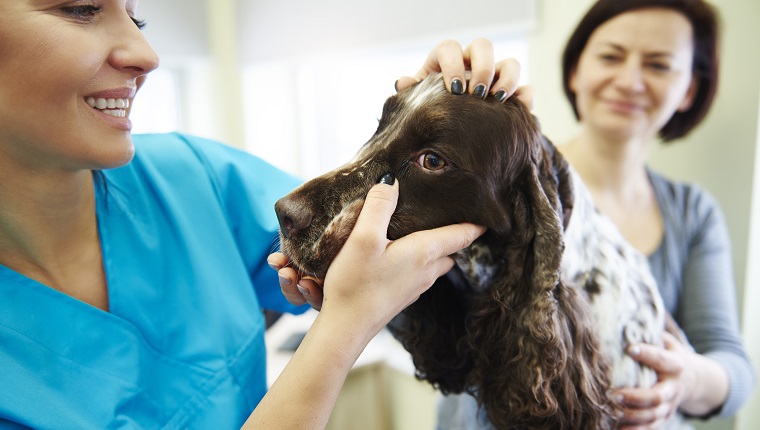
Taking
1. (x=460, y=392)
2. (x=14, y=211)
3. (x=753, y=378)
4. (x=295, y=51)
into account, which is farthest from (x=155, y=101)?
(x=753, y=378)

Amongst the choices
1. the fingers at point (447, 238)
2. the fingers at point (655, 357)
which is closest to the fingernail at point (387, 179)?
the fingers at point (447, 238)

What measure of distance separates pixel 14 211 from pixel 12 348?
238 millimetres

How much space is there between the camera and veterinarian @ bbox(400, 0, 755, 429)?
1.50 m

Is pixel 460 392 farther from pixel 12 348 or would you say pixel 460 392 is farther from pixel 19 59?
pixel 19 59

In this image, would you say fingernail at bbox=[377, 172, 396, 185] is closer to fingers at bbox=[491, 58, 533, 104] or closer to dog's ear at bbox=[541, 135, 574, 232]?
fingers at bbox=[491, 58, 533, 104]

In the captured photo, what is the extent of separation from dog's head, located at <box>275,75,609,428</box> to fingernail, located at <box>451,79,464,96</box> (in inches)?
0.4

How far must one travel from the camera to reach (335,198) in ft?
3.03

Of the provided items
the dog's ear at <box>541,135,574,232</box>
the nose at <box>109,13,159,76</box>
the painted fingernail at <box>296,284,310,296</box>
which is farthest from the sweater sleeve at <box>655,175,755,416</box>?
the nose at <box>109,13,159,76</box>

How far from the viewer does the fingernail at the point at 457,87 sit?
94 centimetres

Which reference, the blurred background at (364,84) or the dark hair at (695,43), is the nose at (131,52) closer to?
the dark hair at (695,43)

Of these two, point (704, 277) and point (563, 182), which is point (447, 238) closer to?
point (563, 182)

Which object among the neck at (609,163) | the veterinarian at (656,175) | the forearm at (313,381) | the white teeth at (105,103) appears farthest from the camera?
the neck at (609,163)

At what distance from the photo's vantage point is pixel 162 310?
1055mm

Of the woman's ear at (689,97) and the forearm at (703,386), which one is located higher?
the woman's ear at (689,97)
